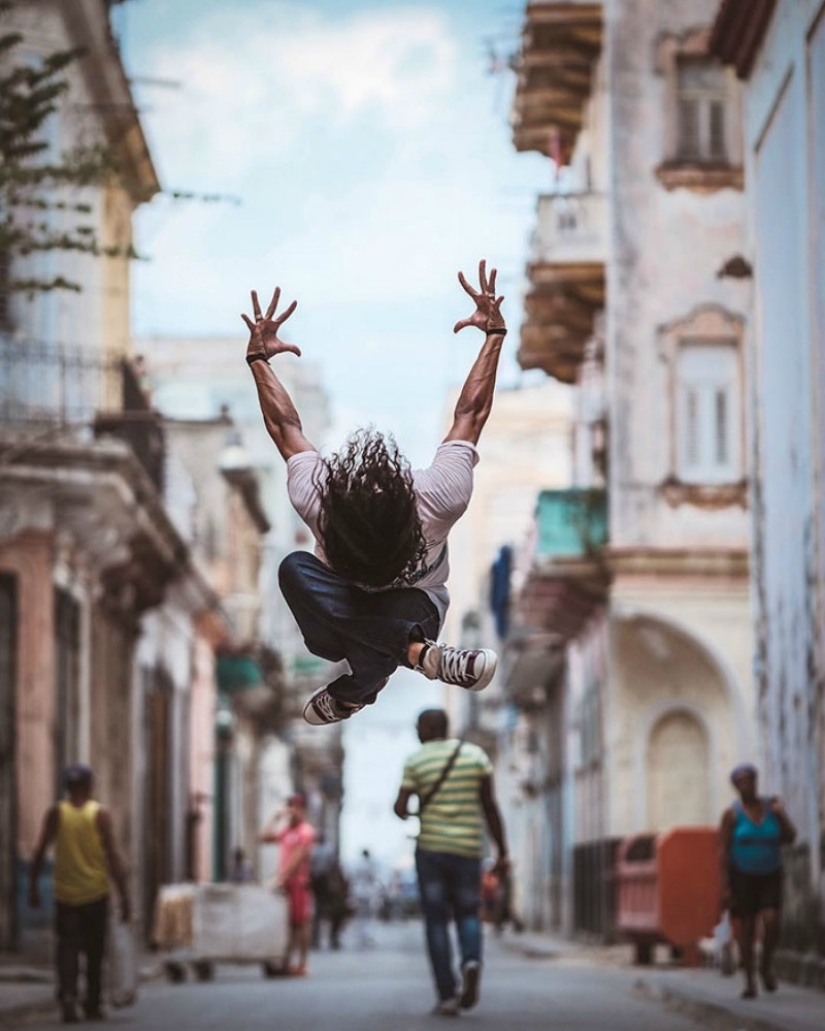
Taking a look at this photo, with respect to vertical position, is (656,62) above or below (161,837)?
above

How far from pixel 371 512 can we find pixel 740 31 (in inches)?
667

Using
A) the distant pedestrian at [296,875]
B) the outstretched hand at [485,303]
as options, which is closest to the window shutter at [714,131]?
the distant pedestrian at [296,875]

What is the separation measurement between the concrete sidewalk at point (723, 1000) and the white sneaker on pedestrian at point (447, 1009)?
1.52 meters

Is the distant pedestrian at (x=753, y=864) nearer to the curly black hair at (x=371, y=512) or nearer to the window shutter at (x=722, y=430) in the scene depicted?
the curly black hair at (x=371, y=512)

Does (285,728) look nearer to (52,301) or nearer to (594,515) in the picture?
A: (594,515)

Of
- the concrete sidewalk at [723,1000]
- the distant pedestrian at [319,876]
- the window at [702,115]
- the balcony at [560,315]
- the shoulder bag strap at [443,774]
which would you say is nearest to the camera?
the concrete sidewalk at [723,1000]

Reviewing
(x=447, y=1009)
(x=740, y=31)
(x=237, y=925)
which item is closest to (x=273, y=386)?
(x=447, y=1009)

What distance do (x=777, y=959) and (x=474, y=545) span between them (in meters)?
80.8

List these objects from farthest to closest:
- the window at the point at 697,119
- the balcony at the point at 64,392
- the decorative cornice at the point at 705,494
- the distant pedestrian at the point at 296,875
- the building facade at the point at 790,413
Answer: the window at the point at 697,119, the decorative cornice at the point at 705,494, the balcony at the point at 64,392, the distant pedestrian at the point at 296,875, the building facade at the point at 790,413

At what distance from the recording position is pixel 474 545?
103 m

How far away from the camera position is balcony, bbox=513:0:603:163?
38688mm

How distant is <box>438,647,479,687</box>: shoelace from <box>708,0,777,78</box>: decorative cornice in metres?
15.2

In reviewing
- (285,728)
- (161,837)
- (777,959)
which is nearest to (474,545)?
(285,728)

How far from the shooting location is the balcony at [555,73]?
127 ft
